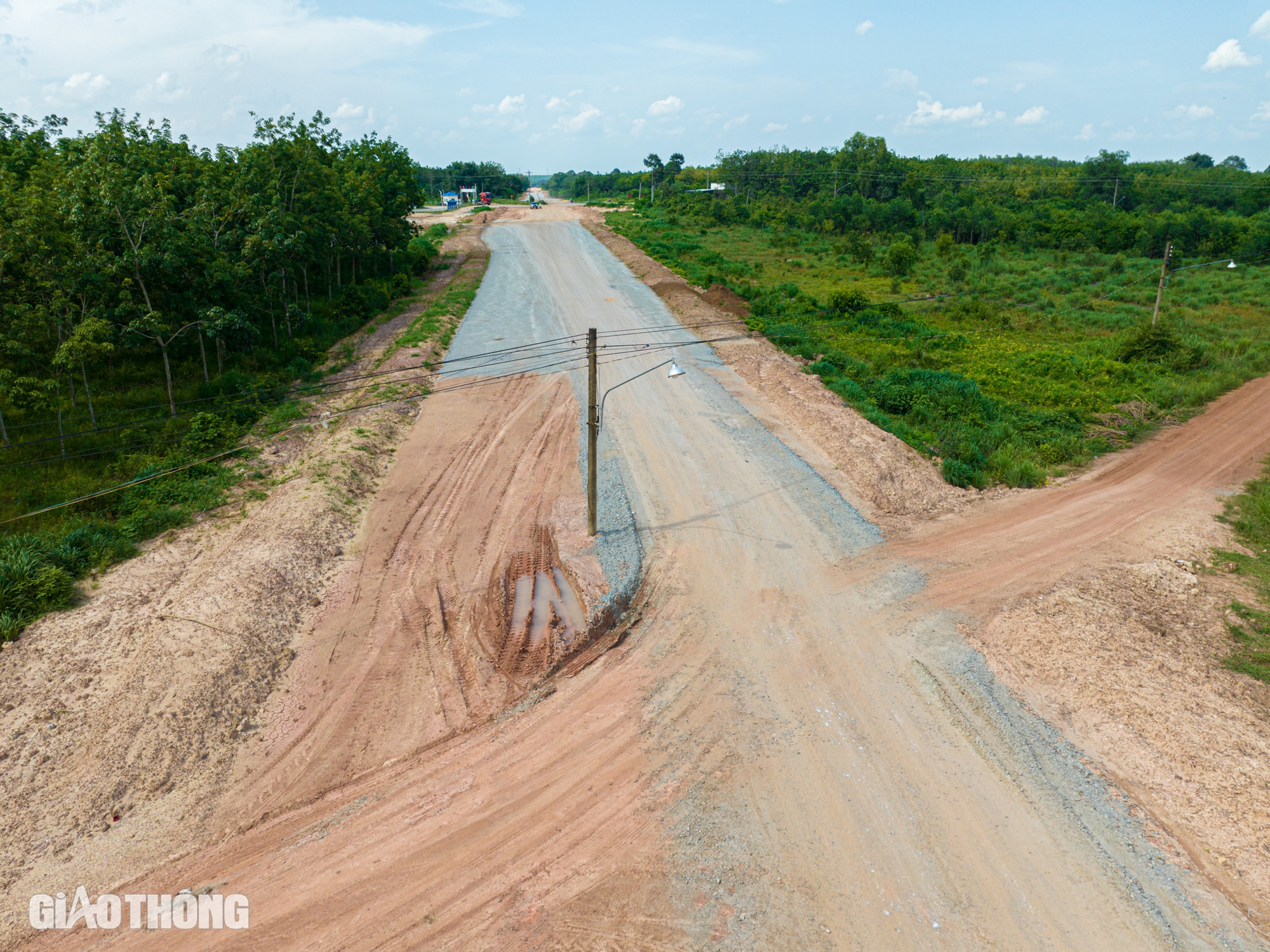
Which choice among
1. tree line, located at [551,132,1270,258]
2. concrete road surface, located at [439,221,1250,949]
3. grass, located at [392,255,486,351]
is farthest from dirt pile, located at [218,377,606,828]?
tree line, located at [551,132,1270,258]

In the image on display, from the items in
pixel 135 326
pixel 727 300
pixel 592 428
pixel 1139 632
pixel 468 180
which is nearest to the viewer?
pixel 1139 632

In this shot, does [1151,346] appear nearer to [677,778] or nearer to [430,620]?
[677,778]

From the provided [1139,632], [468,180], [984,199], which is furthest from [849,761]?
[468,180]

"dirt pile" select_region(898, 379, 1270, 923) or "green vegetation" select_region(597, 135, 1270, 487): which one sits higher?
Answer: "green vegetation" select_region(597, 135, 1270, 487)

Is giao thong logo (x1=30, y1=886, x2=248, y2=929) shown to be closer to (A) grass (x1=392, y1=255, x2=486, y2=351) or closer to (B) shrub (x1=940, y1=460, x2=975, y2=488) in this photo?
(B) shrub (x1=940, y1=460, x2=975, y2=488)

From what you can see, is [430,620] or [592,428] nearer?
[430,620]

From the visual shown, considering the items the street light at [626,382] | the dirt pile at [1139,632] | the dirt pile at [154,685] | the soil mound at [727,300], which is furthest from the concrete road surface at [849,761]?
the soil mound at [727,300]

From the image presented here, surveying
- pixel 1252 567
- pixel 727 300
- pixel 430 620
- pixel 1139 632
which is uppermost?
pixel 727 300
